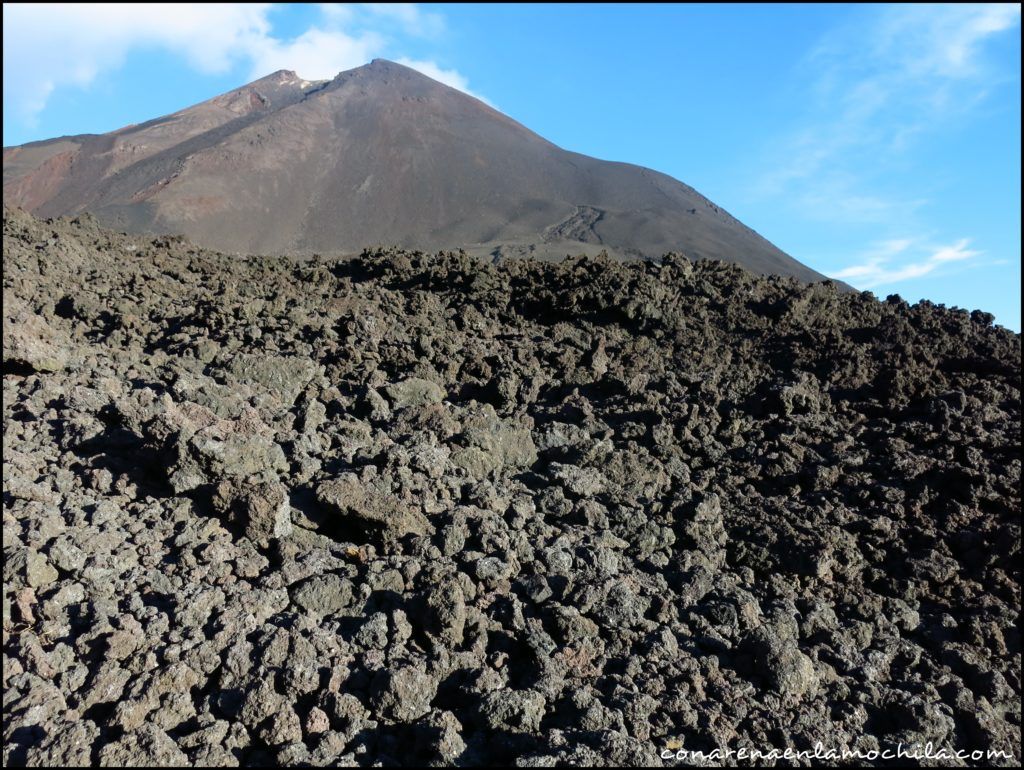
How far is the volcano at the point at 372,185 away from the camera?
78.1 feet

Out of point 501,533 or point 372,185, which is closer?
point 501,533

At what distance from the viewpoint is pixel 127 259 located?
26.2 ft

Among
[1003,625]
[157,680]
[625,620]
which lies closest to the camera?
[157,680]

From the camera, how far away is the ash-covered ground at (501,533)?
107 inches

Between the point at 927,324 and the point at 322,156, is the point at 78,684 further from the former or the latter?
the point at 322,156

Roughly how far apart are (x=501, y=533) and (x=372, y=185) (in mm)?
26937

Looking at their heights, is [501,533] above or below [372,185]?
below

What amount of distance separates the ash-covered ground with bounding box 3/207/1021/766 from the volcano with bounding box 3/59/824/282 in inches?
525

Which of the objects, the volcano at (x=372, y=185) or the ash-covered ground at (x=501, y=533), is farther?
the volcano at (x=372, y=185)

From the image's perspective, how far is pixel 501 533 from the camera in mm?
3688

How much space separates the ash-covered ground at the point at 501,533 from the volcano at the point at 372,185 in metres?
13.3

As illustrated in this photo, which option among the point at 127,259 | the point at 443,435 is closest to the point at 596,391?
the point at 443,435

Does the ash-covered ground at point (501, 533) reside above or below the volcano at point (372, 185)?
below

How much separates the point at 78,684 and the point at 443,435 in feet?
7.81
